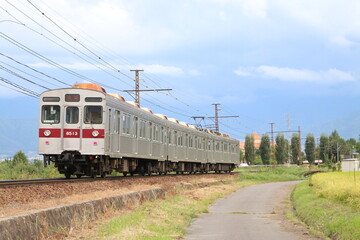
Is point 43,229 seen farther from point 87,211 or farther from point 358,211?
point 358,211

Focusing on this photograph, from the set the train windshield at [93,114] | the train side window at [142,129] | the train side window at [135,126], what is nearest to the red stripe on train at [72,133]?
the train windshield at [93,114]

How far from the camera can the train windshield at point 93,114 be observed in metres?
21.3

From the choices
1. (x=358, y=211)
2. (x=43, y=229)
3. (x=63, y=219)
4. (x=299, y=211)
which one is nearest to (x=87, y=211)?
(x=63, y=219)

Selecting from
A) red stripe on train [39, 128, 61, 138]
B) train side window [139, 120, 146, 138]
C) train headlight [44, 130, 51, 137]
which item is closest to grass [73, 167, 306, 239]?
red stripe on train [39, 128, 61, 138]

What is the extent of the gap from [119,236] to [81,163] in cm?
1245

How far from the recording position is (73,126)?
844 inches

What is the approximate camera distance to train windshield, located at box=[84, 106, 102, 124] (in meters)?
21.3

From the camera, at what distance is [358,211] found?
13398mm

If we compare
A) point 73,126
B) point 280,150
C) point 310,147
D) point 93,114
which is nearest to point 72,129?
point 73,126

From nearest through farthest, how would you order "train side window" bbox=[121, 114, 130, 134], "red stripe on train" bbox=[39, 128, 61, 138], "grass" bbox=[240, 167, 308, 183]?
"red stripe on train" bbox=[39, 128, 61, 138]
"train side window" bbox=[121, 114, 130, 134]
"grass" bbox=[240, 167, 308, 183]

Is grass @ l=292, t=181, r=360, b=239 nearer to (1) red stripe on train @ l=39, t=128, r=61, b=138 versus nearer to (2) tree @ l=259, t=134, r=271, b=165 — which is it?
(1) red stripe on train @ l=39, t=128, r=61, b=138

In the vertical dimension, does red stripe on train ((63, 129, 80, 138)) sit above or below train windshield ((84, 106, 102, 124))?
below

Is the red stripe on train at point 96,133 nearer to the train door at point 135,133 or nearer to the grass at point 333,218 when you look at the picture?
the train door at point 135,133

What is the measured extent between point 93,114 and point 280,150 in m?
113
